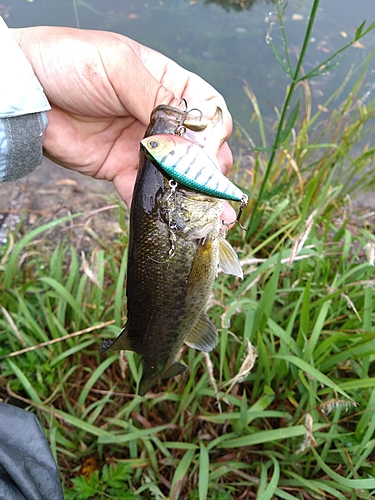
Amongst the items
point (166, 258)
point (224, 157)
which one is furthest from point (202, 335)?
point (224, 157)

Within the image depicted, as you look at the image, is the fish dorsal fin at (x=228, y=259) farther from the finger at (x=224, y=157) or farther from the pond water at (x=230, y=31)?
the pond water at (x=230, y=31)

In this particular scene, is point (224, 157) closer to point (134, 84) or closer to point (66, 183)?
point (134, 84)

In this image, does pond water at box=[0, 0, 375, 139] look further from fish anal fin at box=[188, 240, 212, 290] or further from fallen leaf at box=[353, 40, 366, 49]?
fish anal fin at box=[188, 240, 212, 290]

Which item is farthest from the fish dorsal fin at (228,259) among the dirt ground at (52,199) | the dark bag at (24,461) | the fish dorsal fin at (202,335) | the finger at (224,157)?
the dirt ground at (52,199)

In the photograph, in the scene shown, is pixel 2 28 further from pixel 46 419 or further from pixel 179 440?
pixel 179 440

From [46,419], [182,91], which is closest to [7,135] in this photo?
[182,91]
